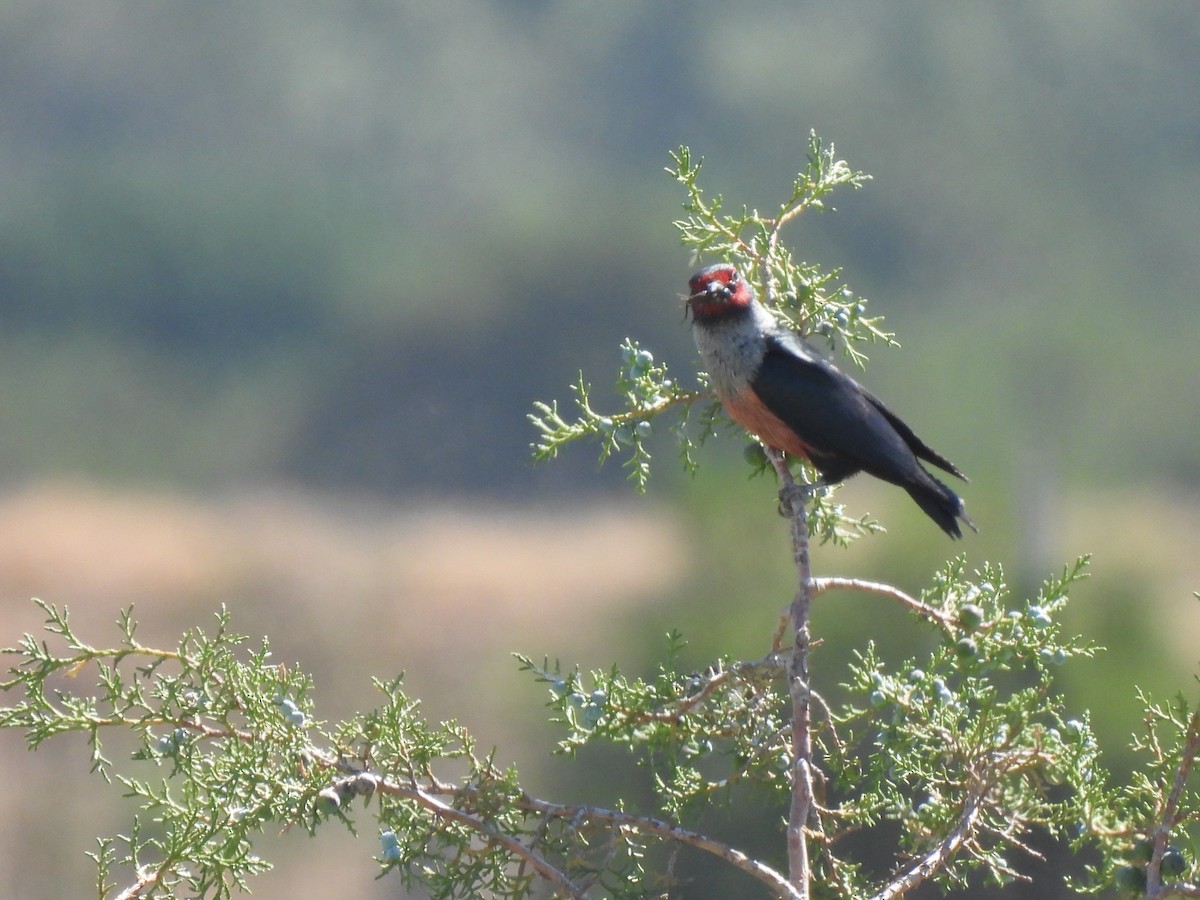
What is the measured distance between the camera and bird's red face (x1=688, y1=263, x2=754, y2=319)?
1.46m

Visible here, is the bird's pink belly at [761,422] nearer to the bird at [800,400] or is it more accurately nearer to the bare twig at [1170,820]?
the bird at [800,400]


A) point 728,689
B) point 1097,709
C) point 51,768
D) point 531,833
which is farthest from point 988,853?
point 51,768

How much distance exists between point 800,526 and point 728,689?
16 centimetres

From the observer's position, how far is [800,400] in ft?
4.72

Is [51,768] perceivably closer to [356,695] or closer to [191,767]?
[356,695]

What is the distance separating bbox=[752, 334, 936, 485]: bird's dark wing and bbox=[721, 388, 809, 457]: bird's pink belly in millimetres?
11

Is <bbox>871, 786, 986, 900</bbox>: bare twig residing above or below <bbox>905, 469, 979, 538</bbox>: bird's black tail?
below

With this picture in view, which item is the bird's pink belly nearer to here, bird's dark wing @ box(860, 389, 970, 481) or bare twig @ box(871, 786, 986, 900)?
bird's dark wing @ box(860, 389, 970, 481)

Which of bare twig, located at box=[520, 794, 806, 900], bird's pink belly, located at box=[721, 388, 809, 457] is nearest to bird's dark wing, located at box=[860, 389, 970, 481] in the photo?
bird's pink belly, located at box=[721, 388, 809, 457]

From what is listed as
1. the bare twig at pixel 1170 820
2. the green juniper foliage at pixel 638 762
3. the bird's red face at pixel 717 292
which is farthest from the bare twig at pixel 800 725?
the bird's red face at pixel 717 292

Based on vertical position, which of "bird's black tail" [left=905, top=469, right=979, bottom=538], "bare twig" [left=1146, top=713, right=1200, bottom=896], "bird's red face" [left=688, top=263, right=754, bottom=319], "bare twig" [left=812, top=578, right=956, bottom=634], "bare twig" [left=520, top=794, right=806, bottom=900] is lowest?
"bare twig" [left=1146, top=713, right=1200, bottom=896]

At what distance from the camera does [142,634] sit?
3.56m

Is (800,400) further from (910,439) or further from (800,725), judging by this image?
(800,725)

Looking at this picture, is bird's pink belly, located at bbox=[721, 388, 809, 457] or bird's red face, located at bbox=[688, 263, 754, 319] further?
bird's red face, located at bbox=[688, 263, 754, 319]
